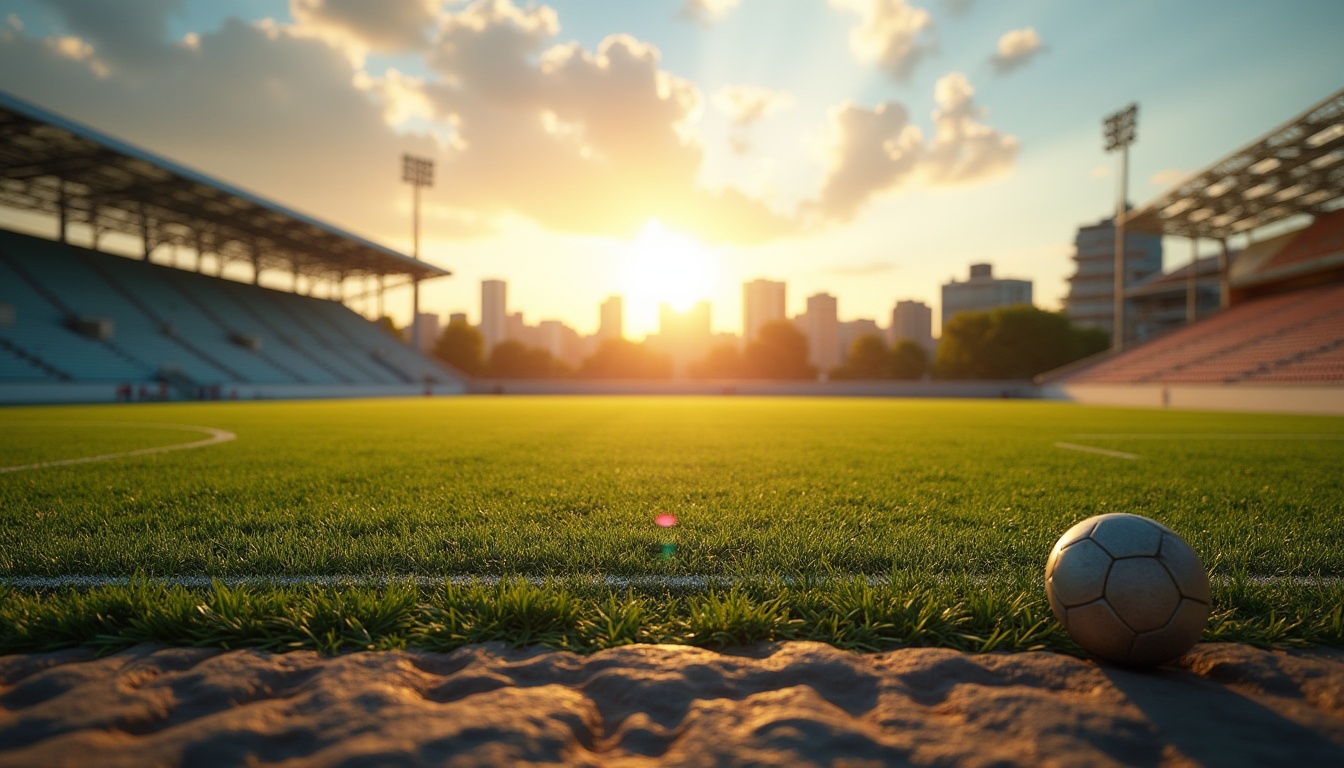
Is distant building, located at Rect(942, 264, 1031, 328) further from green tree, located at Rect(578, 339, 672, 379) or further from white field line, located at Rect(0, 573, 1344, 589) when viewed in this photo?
white field line, located at Rect(0, 573, 1344, 589)

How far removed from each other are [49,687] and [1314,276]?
46208 millimetres

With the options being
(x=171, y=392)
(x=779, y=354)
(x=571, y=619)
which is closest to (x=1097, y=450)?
(x=571, y=619)

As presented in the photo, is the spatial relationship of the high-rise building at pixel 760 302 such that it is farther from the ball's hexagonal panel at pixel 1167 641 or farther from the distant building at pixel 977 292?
the ball's hexagonal panel at pixel 1167 641

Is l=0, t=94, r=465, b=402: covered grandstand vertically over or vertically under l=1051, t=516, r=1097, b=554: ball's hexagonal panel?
over

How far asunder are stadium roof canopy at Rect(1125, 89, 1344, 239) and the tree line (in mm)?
20669

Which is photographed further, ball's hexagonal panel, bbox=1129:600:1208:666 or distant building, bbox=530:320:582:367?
distant building, bbox=530:320:582:367

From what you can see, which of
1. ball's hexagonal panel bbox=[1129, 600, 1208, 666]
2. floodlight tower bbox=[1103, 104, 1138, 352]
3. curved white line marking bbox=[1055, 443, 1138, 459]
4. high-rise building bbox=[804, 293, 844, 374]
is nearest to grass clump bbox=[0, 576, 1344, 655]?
ball's hexagonal panel bbox=[1129, 600, 1208, 666]

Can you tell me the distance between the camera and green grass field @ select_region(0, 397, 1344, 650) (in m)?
2.35

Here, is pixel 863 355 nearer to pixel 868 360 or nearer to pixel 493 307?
pixel 868 360

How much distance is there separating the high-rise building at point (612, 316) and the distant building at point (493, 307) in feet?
68.8

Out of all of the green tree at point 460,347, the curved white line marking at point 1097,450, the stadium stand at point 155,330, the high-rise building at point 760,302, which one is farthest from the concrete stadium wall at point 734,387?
the high-rise building at point 760,302

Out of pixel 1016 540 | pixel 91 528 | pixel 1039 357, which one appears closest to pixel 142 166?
pixel 91 528

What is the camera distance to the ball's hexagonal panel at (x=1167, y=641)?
2.05 metres

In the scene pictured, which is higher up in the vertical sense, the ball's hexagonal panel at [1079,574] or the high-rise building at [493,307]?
the high-rise building at [493,307]
